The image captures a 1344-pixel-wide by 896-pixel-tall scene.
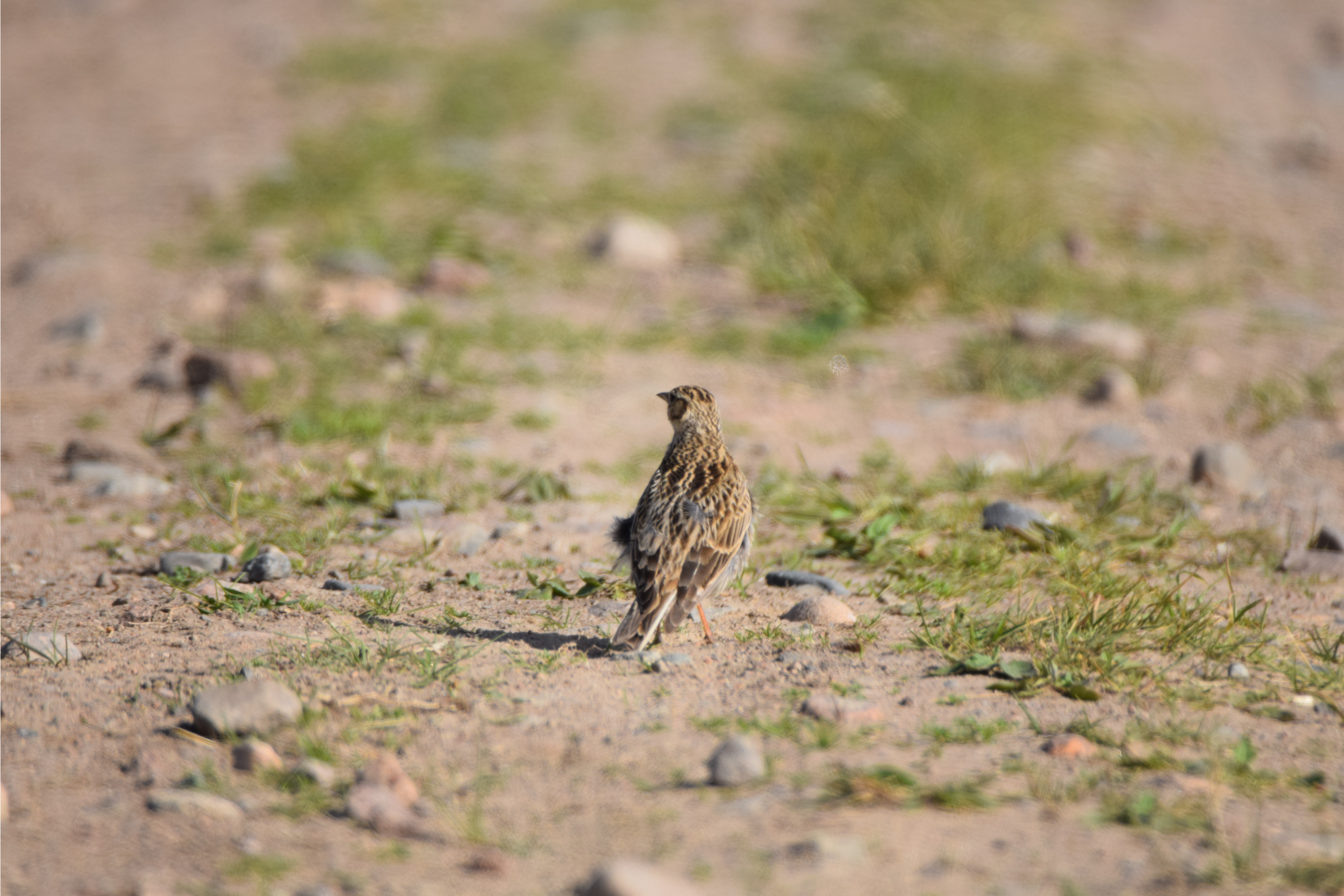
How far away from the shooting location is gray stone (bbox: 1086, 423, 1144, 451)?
7.19 meters

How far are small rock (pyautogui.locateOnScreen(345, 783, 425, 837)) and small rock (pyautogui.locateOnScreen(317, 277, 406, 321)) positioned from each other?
516 centimetres

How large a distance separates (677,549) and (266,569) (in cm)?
176

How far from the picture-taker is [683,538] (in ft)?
15.3

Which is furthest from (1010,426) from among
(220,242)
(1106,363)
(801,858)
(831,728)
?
(220,242)

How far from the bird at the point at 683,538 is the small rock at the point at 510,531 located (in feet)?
1.93

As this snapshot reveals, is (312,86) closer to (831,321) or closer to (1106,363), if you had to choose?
(831,321)

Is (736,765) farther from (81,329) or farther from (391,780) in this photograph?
(81,329)

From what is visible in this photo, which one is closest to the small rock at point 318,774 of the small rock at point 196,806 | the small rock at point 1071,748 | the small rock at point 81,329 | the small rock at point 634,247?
the small rock at point 196,806

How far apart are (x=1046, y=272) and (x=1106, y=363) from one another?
131 centimetres

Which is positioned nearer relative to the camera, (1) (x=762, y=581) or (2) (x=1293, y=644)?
(2) (x=1293, y=644)

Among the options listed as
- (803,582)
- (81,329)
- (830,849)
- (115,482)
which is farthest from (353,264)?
(830,849)

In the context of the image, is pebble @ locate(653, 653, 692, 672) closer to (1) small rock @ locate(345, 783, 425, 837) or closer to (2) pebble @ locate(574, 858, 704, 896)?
(1) small rock @ locate(345, 783, 425, 837)

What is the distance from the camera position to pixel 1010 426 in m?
7.47

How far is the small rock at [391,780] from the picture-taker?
3570 millimetres
